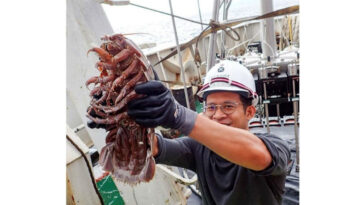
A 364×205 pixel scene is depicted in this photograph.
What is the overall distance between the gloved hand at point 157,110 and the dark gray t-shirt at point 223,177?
41 cm

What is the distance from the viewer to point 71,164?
4.58ft

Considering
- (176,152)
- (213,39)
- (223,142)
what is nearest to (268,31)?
(213,39)

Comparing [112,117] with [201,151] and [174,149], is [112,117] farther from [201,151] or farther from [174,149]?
[201,151]

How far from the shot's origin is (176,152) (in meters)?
1.41

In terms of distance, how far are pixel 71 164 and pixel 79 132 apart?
195 cm

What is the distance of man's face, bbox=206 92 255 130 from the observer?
130 centimetres

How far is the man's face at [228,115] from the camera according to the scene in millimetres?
1300

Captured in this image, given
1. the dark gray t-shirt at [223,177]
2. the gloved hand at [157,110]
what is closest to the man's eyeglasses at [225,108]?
the dark gray t-shirt at [223,177]

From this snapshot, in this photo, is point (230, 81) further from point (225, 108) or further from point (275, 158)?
point (275, 158)

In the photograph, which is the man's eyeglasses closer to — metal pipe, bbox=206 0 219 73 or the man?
the man

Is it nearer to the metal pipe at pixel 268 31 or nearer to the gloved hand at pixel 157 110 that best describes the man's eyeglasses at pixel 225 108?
the gloved hand at pixel 157 110

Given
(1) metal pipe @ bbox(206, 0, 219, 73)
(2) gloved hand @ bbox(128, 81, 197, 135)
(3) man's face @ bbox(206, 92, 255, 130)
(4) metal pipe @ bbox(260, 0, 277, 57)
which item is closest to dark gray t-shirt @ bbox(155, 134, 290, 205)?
(3) man's face @ bbox(206, 92, 255, 130)

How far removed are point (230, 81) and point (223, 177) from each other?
45 centimetres
